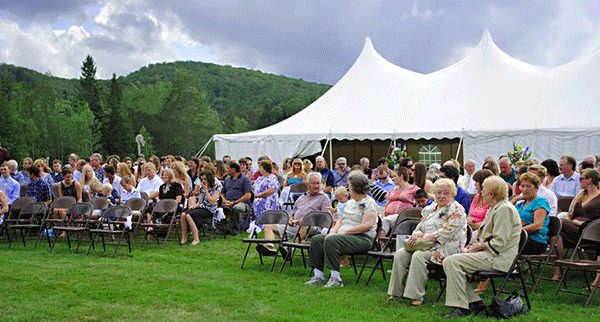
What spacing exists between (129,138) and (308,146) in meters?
47.9

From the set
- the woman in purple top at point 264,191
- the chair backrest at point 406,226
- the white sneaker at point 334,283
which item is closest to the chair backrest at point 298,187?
the woman in purple top at point 264,191

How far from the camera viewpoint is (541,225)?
6.20 meters

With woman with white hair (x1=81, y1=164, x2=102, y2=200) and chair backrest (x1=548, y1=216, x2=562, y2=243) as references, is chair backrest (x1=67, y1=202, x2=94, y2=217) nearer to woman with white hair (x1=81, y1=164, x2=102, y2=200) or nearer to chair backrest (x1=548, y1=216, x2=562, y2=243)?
woman with white hair (x1=81, y1=164, x2=102, y2=200)

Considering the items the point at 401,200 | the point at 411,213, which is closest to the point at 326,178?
the point at 401,200

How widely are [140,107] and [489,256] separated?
7103cm

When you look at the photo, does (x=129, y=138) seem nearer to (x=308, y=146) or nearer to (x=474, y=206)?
(x=308, y=146)

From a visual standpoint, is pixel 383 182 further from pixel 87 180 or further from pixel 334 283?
pixel 87 180

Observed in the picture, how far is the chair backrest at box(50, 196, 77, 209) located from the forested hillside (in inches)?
1803

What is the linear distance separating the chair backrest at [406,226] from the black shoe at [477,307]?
4.74ft

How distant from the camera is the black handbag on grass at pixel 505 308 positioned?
204 inches

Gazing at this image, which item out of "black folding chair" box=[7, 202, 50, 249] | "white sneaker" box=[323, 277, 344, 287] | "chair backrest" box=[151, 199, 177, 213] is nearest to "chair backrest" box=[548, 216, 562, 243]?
"white sneaker" box=[323, 277, 344, 287]

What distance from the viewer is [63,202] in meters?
10.6

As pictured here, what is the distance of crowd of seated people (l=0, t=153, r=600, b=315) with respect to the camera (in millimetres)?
5773

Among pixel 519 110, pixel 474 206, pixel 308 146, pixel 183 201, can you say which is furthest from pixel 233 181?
pixel 519 110
